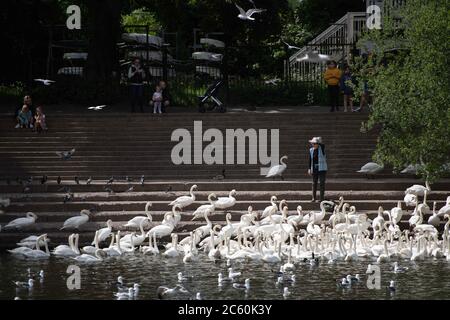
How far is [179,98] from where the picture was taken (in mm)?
39938

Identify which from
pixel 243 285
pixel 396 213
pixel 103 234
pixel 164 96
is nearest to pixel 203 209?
pixel 103 234

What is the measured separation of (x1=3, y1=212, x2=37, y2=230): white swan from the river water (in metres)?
1.20

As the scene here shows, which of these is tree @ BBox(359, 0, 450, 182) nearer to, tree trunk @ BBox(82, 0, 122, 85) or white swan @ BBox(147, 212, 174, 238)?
white swan @ BBox(147, 212, 174, 238)

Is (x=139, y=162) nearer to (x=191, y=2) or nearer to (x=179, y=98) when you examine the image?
(x=179, y=98)

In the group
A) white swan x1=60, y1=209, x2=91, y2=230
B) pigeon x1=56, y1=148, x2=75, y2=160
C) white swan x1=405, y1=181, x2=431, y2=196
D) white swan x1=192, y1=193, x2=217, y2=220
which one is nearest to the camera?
white swan x1=60, y1=209, x2=91, y2=230

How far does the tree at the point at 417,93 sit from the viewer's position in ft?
88.3

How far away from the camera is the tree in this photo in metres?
26.9

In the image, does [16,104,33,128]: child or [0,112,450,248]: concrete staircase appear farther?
[16,104,33,128]: child

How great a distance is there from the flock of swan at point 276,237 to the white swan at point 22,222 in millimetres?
22

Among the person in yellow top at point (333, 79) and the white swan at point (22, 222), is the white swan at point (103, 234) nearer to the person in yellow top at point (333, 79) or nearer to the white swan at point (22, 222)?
the white swan at point (22, 222)

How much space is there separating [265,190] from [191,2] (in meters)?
16.3

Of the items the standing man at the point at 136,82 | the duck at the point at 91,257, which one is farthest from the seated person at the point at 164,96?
the duck at the point at 91,257

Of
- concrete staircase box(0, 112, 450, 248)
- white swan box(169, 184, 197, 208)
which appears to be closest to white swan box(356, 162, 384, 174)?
concrete staircase box(0, 112, 450, 248)
